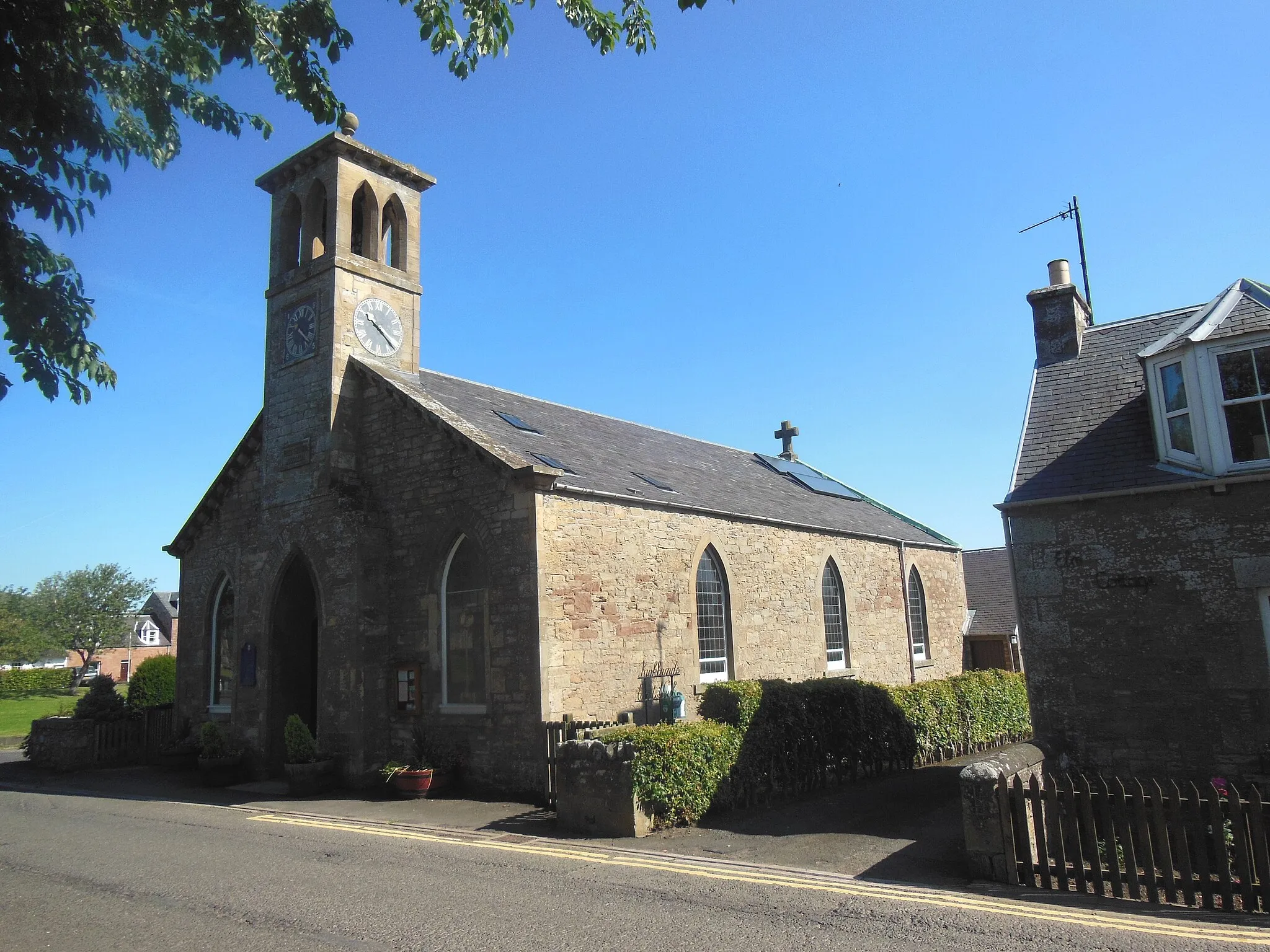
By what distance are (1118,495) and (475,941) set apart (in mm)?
9740

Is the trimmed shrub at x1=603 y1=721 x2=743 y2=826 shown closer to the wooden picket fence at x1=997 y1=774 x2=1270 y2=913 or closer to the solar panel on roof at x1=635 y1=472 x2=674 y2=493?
the wooden picket fence at x1=997 y1=774 x2=1270 y2=913

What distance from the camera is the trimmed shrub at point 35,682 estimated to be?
56312 mm

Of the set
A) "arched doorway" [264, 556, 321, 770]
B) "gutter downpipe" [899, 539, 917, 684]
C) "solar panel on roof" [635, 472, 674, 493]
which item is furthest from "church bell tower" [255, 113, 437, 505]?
"gutter downpipe" [899, 539, 917, 684]

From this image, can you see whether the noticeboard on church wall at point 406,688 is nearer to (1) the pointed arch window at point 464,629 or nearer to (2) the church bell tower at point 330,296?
(1) the pointed arch window at point 464,629

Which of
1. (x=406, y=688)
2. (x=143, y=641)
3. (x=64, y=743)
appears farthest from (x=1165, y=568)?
(x=143, y=641)

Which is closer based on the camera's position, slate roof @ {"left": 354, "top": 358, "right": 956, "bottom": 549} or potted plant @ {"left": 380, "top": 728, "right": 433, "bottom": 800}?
potted plant @ {"left": 380, "top": 728, "right": 433, "bottom": 800}

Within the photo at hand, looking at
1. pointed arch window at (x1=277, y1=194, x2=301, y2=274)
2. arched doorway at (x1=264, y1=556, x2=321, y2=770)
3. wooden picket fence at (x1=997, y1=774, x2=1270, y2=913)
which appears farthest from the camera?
pointed arch window at (x1=277, y1=194, x2=301, y2=274)

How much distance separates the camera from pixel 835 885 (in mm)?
8648

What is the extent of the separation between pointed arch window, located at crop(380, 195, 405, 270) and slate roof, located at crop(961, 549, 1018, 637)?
2121 cm

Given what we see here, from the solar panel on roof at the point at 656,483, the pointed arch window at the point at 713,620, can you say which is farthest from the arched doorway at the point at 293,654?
the pointed arch window at the point at 713,620

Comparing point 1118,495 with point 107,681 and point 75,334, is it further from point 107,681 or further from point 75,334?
point 107,681

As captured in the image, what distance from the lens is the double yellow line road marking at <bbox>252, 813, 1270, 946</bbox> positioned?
6.98 metres

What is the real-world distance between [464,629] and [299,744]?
3709 mm

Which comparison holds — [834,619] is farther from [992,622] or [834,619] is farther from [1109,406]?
[1109,406]
